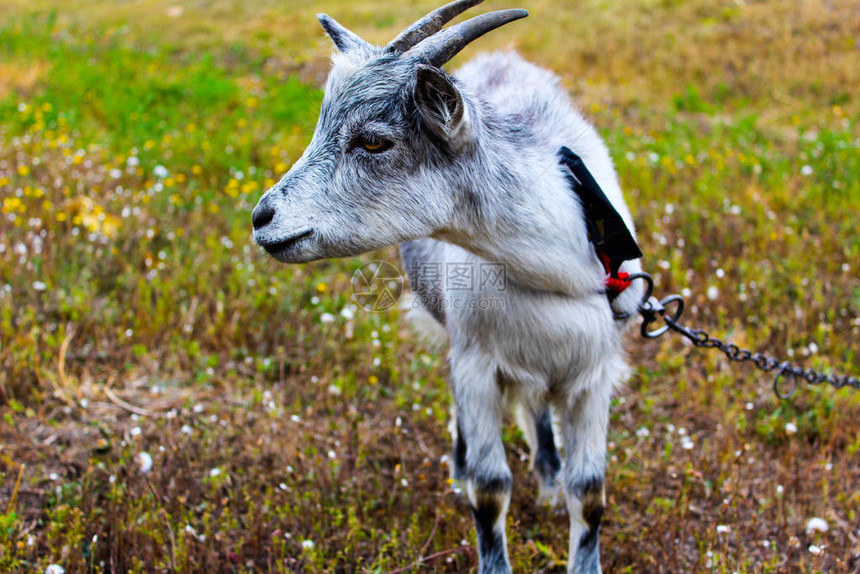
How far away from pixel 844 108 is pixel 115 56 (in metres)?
9.00

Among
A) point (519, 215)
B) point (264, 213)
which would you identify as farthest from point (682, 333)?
point (264, 213)

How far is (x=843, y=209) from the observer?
549cm

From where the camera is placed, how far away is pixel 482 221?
7.86 ft

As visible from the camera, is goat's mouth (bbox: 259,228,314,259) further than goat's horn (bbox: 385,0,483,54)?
No

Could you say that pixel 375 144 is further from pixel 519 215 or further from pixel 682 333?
pixel 682 333

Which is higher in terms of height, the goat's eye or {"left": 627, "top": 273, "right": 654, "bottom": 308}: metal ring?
the goat's eye

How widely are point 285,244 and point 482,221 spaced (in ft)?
2.04

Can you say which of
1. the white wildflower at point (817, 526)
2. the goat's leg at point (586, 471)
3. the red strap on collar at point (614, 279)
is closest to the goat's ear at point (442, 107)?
the red strap on collar at point (614, 279)

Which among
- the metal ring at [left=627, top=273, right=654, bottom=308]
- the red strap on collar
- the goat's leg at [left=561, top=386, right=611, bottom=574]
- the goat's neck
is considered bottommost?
the goat's leg at [left=561, top=386, right=611, bottom=574]

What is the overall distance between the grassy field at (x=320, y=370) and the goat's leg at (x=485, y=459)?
16cm

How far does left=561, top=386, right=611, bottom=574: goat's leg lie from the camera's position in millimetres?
2871

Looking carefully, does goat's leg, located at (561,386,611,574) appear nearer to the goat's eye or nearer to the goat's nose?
the goat's eye

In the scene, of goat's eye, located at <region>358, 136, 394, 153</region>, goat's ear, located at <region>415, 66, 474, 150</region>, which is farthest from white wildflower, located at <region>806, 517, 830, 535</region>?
goat's eye, located at <region>358, 136, 394, 153</region>

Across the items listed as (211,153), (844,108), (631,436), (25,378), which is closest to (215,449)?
(25,378)
